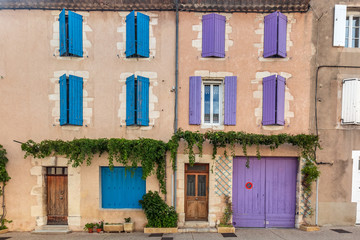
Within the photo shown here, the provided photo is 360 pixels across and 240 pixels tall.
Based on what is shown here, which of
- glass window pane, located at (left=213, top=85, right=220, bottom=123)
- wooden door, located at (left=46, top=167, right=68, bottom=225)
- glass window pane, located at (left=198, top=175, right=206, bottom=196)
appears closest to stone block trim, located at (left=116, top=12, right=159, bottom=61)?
glass window pane, located at (left=213, top=85, right=220, bottom=123)

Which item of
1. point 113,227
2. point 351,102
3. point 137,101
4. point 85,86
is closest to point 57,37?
point 85,86

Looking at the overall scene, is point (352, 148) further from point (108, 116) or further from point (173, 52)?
point (108, 116)

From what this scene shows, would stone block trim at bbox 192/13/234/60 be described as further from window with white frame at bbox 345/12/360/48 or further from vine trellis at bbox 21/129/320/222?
window with white frame at bbox 345/12/360/48

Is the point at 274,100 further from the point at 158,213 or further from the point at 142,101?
the point at 158,213

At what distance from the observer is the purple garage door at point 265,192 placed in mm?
6090

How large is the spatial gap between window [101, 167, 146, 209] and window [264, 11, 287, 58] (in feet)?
18.5

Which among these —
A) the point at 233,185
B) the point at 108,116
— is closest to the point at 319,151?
the point at 233,185

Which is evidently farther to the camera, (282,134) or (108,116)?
(108,116)

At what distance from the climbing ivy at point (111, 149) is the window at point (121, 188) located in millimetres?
578

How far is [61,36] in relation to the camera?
5781mm

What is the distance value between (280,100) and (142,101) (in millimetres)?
4307

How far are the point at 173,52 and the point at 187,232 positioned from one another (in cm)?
561

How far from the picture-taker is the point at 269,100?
586 cm

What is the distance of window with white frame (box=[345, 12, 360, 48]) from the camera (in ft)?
20.1
